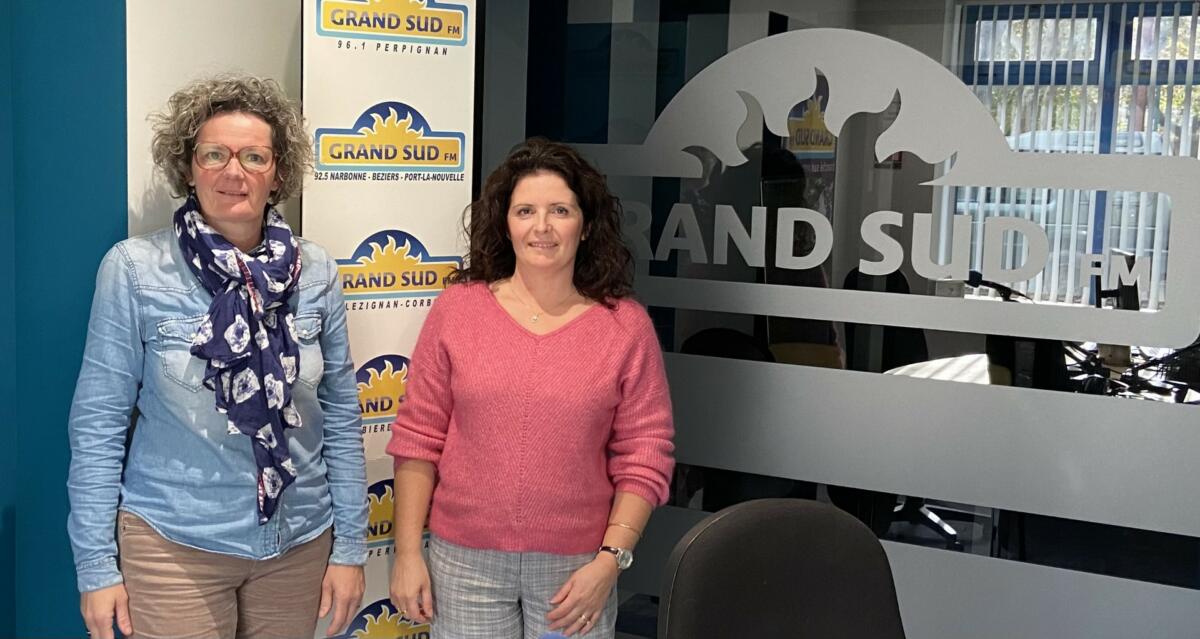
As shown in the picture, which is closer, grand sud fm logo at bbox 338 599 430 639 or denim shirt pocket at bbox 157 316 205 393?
denim shirt pocket at bbox 157 316 205 393

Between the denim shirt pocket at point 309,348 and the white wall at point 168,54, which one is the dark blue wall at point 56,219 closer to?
the white wall at point 168,54

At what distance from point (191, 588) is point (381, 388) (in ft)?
2.67

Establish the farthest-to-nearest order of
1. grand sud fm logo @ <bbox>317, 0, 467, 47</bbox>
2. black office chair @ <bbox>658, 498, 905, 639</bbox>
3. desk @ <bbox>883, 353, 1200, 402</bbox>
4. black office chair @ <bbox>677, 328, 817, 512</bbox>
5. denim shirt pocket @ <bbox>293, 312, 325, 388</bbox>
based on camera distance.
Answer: black office chair @ <bbox>677, 328, 817, 512</bbox> < desk @ <bbox>883, 353, 1200, 402</bbox> < grand sud fm logo @ <bbox>317, 0, 467, 47</bbox> < denim shirt pocket @ <bbox>293, 312, 325, 388</bbox> < black office chair @ <bbox>658, 498, 905, 639</bbox>

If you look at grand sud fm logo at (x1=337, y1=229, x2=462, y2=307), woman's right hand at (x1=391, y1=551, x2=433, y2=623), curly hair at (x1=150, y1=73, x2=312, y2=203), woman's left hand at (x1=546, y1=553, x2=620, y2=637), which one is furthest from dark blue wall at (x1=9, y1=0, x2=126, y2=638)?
woman's left hand at (x1=546, y1=553, x2=620, y2=637)

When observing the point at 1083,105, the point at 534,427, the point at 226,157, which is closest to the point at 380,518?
the point at 534,427

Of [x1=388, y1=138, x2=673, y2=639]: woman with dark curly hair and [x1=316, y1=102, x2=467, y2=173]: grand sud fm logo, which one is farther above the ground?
[x1=316, y1=102, x2=467, y2=173]: grand sud fm logo

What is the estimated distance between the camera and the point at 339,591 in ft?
8.61

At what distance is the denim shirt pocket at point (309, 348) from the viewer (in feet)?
8.33

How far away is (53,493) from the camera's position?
2.76m

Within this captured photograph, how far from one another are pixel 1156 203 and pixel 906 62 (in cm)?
69

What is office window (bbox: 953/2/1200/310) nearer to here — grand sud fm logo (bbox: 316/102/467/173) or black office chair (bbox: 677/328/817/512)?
black office chair (bbox: 677/328/817/512)

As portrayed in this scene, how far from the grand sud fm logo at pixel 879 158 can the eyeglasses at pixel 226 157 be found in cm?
126

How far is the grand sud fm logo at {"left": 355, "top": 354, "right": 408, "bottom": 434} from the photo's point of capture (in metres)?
3.04

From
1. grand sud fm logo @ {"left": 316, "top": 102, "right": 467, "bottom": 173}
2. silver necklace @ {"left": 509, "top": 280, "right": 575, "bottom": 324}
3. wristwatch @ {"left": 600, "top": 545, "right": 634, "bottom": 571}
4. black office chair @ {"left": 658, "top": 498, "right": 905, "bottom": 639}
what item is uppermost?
grand sud fm logo @ {"left": 316, "top": 102, "right": 467, "bottom": 173}
